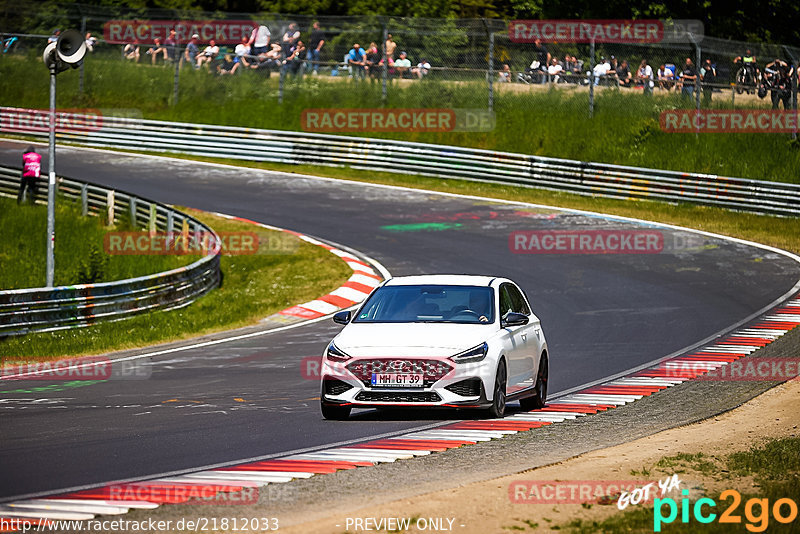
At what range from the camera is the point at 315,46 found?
39656mm

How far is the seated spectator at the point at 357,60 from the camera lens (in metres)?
39.0

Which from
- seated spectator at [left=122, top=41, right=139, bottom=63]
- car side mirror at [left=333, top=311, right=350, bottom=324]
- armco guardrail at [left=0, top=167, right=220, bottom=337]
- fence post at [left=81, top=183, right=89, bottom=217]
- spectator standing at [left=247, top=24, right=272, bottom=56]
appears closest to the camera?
car side mirror at [left=333, top=311, right=350, bottom=324]

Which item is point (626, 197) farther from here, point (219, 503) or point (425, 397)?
point (219, 503)

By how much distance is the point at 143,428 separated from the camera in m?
12.0

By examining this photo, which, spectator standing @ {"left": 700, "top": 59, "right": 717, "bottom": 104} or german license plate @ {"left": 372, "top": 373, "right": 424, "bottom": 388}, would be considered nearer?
german license plate @ {"left": 372, "top": 373, "right": 424, "bottom": 388}

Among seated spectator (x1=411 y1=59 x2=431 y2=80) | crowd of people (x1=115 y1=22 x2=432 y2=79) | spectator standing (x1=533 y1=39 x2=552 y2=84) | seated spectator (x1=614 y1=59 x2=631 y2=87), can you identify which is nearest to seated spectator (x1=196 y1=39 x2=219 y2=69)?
crowd of people (x1=115 y1=22 x2=432 y2=79)

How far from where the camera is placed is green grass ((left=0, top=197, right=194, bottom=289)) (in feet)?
77.7

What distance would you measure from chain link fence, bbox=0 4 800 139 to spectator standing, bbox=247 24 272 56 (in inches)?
1.7

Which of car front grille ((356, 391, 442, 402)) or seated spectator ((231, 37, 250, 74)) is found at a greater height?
seated spectator ((231, 37, 250, 74))

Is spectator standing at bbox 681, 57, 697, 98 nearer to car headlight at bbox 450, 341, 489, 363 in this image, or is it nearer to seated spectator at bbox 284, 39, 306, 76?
seated spectator at bbox 284, 39, 306, 76

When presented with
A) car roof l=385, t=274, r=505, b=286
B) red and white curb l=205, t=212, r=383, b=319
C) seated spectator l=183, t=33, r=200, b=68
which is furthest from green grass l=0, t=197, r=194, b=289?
seated spectator l=183, t=33, r=200, b=68

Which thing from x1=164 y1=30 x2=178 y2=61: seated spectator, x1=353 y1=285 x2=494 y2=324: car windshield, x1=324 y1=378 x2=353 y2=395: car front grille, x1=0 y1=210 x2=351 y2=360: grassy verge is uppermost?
x1=164 y1=30 x2=178 y2=61: seated spectator

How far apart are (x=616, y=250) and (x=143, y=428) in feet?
57.2

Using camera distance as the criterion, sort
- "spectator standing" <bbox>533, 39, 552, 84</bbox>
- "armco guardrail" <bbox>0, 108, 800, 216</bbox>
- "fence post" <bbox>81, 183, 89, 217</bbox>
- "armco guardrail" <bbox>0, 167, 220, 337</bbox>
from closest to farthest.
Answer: "armco guardrail" <bbox>0, 167, 220, 337</bbox> < "fence post" <bbox>81, 183, 89, 217</bbox> < "armco guardrail" <bbox>0, 108, 800, 216</bbox> < "spectator standing" <bbox>533, 39, 552, 84</bbox>
